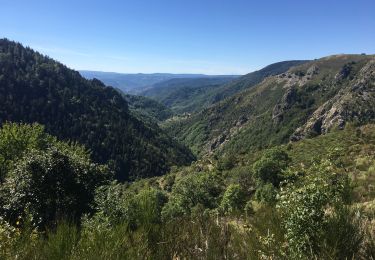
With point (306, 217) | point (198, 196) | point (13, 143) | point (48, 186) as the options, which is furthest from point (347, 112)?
point (306, 217)

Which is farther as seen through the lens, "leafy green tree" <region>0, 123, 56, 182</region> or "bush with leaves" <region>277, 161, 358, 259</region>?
"leafy green tree" <region>0, 123, 56, 182</region>

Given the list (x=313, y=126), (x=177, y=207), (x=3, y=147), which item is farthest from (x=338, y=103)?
(x=3, y=147)

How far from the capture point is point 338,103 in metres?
195

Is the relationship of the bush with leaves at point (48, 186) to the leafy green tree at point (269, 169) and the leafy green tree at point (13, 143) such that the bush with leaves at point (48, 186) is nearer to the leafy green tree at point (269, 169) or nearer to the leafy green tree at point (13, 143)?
the leafy green tree at point (13, 143)

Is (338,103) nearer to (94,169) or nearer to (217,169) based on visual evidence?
(217,169)

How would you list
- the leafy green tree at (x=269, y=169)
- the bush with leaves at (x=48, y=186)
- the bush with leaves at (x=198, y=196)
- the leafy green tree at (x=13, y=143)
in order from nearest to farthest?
the bush with leaves at (x=48, y=186)
the leafy green tree at (x=13, y=143)
the leafy green tree at (x=269, y=169)
the bush with leaves at (x=198, y=196)

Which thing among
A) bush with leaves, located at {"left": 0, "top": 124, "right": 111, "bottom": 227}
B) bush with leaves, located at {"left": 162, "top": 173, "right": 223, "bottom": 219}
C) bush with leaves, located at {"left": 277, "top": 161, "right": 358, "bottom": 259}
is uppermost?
bush with leaves, located at {"left": 277, "top": 161, "right": 358, "bottom": 259}

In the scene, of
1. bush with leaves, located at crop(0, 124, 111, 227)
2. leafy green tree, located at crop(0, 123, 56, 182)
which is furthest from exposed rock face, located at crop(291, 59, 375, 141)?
bush with leaves, located at crop(0, 124, 111, 227)

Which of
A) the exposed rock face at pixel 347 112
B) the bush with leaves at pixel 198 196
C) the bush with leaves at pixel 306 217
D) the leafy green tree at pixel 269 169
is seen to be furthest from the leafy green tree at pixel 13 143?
the exposed rock face at pixel 347 112

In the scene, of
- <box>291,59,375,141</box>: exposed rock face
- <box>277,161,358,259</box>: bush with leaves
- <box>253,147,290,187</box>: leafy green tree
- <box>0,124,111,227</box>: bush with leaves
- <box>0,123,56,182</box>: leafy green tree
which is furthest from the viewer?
<box>291,59,375,141</box>: exposed rock face

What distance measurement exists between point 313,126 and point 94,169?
171130 mm

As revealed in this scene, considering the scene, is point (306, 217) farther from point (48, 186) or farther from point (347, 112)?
point (347, 112)

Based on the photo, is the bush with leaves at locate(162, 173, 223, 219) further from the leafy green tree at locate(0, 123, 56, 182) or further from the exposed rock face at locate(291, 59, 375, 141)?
the exposed rock face at locate(291, 59, 375, 141)

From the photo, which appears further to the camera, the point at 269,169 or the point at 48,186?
the point at 269,169
